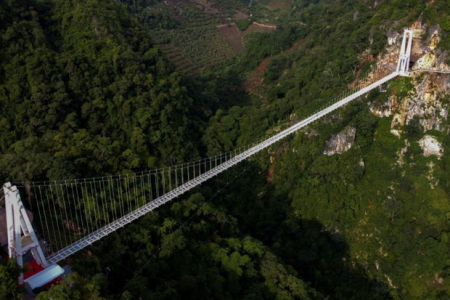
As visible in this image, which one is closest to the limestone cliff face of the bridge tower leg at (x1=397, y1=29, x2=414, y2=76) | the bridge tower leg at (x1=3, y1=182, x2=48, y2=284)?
the bridge tower leg at (x1=397, y1=29, x2=414, y2=76)

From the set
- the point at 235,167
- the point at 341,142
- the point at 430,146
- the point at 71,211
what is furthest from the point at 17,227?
the point at 430,146

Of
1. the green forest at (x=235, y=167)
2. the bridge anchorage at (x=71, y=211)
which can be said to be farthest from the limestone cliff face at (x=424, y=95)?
the bridge anchorage at (x=71, y=211)

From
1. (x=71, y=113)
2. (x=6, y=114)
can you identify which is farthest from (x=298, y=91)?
(x=6, y=114)

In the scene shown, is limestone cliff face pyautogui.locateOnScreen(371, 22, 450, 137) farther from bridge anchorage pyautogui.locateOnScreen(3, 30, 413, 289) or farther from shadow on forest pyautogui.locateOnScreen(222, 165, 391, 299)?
bridge anchorage pyautogui.locateOnScreen(3, 30, 413, 289)

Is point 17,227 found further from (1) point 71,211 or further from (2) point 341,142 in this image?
(2) point 341,142

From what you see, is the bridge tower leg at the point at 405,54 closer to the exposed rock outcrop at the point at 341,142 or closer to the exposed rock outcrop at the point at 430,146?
the exposed rock outcrop at the point at 430,146

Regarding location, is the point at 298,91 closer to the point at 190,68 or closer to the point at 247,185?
the point at 247,185
